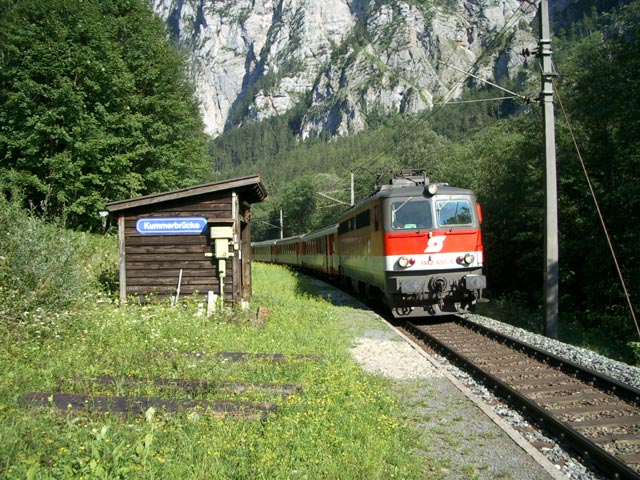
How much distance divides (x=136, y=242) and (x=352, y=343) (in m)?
5.52

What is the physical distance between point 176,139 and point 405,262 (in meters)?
17.9

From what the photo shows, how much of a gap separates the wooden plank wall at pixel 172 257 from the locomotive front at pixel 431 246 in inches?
143

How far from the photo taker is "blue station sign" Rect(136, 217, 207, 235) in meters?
11.1

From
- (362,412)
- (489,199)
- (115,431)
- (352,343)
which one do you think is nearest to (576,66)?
(489,199)

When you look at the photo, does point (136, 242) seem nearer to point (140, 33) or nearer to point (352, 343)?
point (352, 343)

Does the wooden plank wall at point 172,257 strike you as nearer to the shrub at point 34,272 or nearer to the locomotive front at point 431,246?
the shrub at point 34,272

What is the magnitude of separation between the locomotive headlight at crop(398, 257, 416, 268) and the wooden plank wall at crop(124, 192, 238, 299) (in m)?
3.75

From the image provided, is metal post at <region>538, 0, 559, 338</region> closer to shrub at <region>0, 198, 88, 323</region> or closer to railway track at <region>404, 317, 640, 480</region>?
railway track at <region>404, 317, 640, 480</region>

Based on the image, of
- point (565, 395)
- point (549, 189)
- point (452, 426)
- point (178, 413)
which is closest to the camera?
point (178, 413)

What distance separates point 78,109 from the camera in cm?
1948

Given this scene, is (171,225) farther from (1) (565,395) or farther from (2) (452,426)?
(1) (565,395)

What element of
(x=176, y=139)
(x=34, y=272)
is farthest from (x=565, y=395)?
(x=176, y=139)

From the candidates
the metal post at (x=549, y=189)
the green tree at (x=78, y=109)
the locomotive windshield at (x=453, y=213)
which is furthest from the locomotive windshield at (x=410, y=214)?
the green tree at (x=78, y=109)

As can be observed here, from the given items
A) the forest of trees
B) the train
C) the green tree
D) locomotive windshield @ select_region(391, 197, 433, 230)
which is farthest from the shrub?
the green tree
